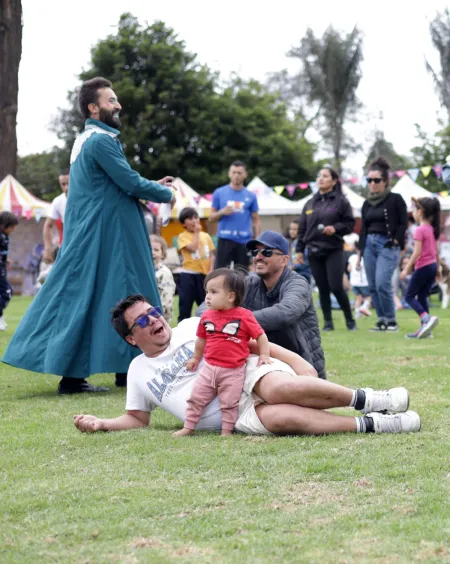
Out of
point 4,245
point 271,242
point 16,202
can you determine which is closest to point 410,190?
point 16,202

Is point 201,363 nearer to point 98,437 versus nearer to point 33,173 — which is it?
point 98,437

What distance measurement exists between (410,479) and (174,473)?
1.03 m

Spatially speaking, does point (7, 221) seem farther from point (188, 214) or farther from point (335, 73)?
point (335, 73)

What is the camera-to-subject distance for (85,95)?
23.1 feet

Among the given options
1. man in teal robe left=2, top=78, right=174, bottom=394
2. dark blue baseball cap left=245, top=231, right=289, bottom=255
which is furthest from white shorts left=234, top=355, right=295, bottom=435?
man in teal robe left=2, top=78, right=174, bottom=394

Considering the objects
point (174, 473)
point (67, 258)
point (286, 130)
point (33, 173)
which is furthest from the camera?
point (33, 173)

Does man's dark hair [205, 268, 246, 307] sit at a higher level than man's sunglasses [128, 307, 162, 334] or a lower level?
higher

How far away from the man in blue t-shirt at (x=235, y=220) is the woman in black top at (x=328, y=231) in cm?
70

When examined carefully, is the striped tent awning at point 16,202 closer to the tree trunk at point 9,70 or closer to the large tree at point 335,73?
the tree trunk at point 9,70

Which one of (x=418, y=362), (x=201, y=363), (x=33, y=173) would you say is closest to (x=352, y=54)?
(x=33, y=173)

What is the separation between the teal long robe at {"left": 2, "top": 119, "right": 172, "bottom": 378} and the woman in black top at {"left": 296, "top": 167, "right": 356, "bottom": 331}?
15.9 feet

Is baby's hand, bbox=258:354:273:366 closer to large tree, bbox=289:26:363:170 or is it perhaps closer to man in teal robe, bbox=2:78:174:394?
man in teal robe, bbox=2:78:174:394

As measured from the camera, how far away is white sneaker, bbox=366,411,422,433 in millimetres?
4824

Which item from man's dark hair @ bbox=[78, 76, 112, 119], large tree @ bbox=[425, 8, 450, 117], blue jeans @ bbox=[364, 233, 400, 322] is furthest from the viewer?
large tree @ bbox=[425, 8, 450, 117]
